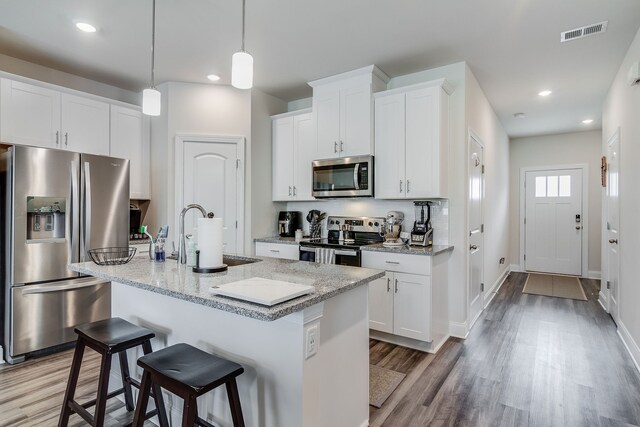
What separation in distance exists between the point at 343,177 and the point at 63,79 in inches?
123

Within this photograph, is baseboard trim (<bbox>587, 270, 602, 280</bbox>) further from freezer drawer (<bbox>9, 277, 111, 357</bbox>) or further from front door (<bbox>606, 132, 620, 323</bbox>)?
freezer drawer (<bbox>9, 277, 111, 357</bbox>)

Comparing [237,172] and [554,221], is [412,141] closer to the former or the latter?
[237,172]

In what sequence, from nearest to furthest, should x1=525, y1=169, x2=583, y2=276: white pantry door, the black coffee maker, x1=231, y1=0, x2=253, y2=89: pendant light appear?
x1=231, y1=0, x2=253, y2=89: pendant light
the black coffee maker
x1=525, y1=169, x2=583, y2=276: white pantry door

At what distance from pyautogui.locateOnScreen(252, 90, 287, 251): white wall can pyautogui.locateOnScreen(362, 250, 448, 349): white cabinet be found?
4.98ft

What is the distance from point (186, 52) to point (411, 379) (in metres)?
3.39

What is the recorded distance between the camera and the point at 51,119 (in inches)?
129

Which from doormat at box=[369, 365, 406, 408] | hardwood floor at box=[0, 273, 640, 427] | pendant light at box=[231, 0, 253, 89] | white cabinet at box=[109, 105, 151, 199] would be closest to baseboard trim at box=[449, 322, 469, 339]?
hardwood floor at box=[0, 273, 640, 427]

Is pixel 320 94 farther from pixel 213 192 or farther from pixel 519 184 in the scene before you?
pixel 519 184

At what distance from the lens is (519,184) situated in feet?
22.6

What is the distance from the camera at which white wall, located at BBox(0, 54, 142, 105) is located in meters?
3.31

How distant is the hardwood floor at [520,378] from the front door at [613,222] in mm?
327

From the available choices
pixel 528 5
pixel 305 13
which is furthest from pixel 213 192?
pixel 528 5

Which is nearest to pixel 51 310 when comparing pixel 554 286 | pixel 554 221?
pixel 554 286

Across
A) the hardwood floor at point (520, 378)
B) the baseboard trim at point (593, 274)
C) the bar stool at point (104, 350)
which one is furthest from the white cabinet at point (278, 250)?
the baseboard trim at point (593, 274)
